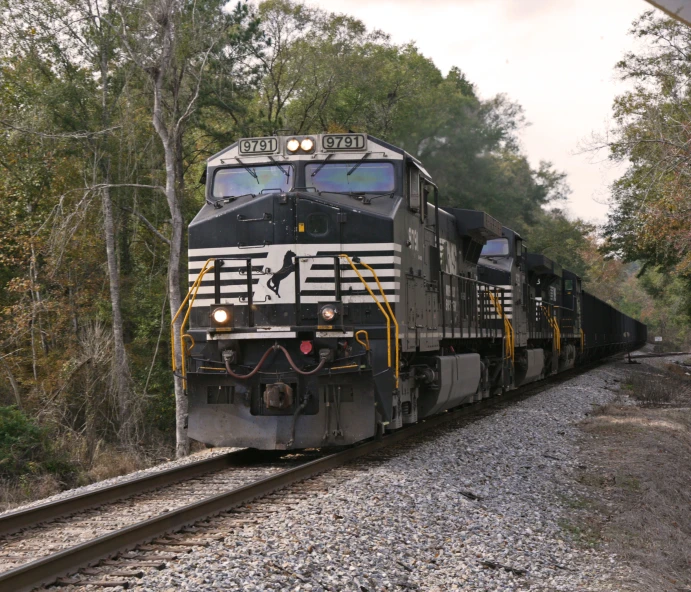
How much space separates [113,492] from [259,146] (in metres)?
4.43

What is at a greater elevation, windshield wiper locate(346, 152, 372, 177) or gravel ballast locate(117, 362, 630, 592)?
windshield wiper locate(346, 152, 372, 177)

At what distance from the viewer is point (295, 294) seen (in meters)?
8.80

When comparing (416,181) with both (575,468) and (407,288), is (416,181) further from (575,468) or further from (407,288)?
(575,468)

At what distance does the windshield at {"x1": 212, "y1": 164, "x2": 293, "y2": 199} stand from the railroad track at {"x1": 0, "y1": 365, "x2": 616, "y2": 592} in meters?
3.18

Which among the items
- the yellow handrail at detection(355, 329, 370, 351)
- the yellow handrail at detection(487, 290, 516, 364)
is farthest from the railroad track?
the yellow handrail at detection(487, 290, 516, 364)

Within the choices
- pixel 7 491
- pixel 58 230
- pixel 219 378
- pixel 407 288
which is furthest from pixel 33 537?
pixel 58 230

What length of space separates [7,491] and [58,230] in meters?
5.56

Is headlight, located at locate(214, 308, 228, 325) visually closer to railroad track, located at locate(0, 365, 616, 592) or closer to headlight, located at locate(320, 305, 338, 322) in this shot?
headlight, located at locate(320, 305, 338, 322)

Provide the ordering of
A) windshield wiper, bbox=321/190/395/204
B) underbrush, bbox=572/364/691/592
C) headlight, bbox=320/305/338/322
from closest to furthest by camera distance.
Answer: underbrush, bbox=572/364/691/592 → headlight, bbox=320/305/338/322 → windshield wiper, bbox=321/190/395/204

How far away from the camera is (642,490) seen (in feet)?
26.1

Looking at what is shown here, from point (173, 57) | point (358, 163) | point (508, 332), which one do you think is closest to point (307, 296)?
point (358, 163)

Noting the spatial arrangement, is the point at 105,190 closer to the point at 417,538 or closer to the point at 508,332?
the point at 508,332

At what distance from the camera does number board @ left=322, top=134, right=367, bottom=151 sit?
30.5ft

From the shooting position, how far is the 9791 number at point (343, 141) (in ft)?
30.5
